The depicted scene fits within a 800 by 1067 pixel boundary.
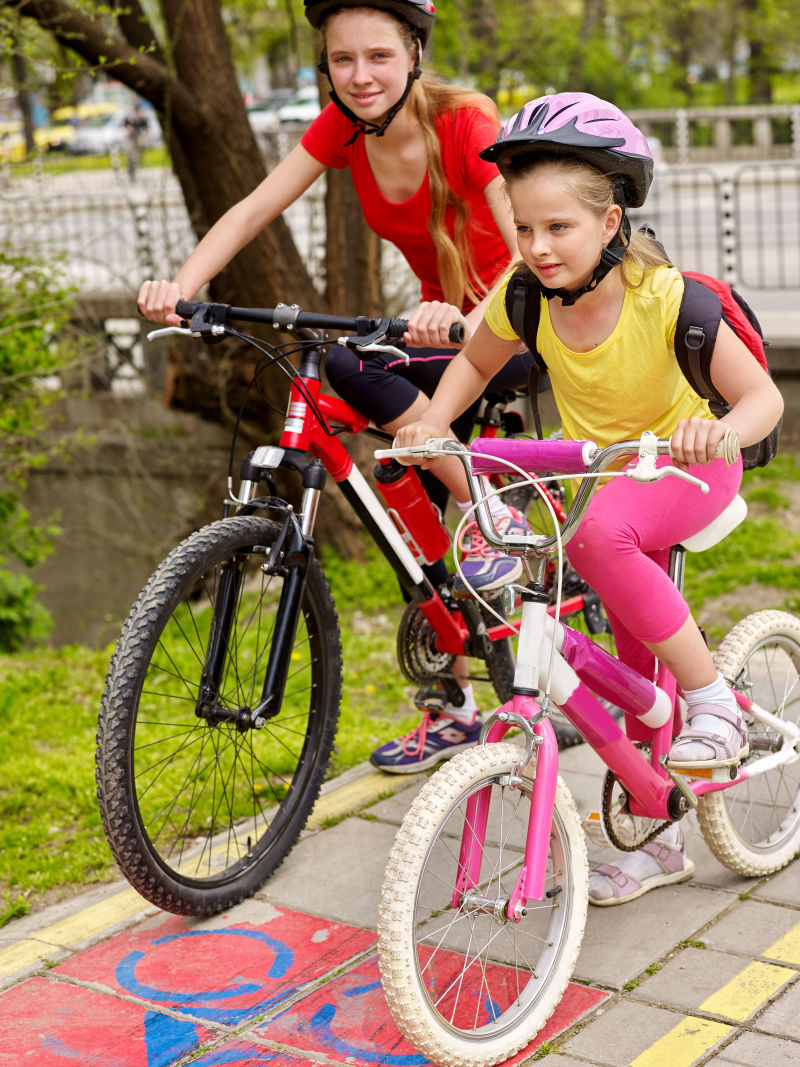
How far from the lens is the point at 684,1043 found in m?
2.71

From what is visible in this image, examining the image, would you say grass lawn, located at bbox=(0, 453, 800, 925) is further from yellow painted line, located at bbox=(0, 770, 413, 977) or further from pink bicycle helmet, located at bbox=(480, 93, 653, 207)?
pink bicycle helmet, located at bbox=(480, 93, 653, 207)

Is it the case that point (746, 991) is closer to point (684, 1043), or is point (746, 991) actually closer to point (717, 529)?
point (684, 1043)

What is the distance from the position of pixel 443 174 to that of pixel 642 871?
1.96 meters

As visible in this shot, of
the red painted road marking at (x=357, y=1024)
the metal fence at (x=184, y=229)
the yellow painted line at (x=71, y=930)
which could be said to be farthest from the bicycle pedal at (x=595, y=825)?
the metal fence at (x=184, y=229)

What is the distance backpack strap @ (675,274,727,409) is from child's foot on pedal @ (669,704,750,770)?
0.75 m

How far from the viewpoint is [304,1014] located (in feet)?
9.57

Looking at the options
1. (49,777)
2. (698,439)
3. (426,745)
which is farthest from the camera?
(49,777)

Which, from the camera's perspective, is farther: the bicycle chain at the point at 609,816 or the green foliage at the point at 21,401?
the green foliage at the point at 21,401

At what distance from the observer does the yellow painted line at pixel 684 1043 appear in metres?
2.64

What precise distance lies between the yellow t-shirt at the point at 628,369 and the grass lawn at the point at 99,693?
Result: 6.34 feet

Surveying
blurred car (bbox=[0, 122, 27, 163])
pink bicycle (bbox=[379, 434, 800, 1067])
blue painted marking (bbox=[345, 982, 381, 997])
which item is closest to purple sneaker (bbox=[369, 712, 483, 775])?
pink bicycle (bbox=[379, 434, 800, 1067])

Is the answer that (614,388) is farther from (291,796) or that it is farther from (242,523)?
(291,796)

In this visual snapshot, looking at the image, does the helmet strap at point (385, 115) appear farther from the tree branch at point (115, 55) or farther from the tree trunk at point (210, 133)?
the tree trunk at point (210, 133)

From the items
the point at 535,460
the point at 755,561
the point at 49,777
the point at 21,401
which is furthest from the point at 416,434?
the point at 21,401
